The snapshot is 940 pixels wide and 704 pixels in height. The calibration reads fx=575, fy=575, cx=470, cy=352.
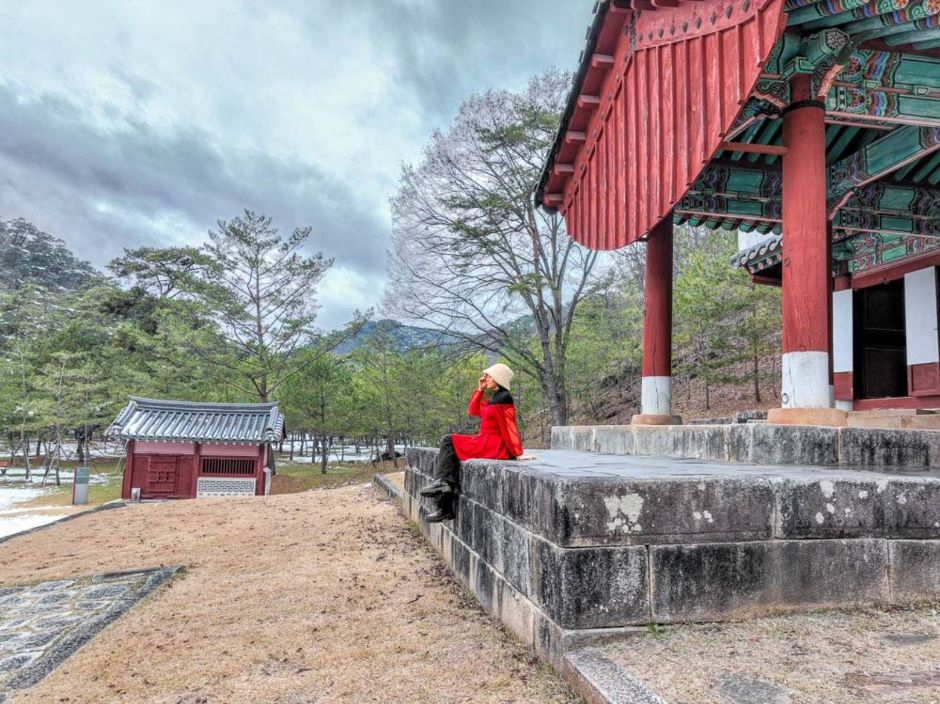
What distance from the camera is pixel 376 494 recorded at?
9688 millimetres

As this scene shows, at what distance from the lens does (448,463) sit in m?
4.11

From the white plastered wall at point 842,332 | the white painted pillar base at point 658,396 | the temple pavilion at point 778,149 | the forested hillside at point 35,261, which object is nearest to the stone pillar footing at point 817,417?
the temple pavilion at point 778,149

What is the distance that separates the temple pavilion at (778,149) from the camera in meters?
4.25

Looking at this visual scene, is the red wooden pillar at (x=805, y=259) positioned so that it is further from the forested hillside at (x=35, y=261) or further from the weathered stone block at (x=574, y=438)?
the forested hillside at (x=35, y=261)

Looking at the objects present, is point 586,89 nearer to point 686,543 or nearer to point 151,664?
point 686,543

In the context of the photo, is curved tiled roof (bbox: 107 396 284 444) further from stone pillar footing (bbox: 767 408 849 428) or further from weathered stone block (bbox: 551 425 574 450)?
stone pillar footing (bbox: 767 408 849 428)

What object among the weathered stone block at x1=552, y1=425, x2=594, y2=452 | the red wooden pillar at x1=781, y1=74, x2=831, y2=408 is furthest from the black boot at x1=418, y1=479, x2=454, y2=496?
the weathered stone block at x1=552, y1=425, x2=594, y2=452

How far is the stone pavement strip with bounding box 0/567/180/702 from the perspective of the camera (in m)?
3.43

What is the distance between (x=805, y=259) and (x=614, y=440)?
2824mm

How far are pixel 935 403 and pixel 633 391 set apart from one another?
50.3ft

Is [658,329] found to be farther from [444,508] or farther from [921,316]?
[921,316]

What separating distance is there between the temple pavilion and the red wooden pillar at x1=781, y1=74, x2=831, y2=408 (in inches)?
0.4

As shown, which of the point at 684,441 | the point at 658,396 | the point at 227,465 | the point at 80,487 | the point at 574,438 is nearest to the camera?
the point at 684,441

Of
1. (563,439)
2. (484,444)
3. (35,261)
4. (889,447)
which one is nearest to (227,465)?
(563,439)
